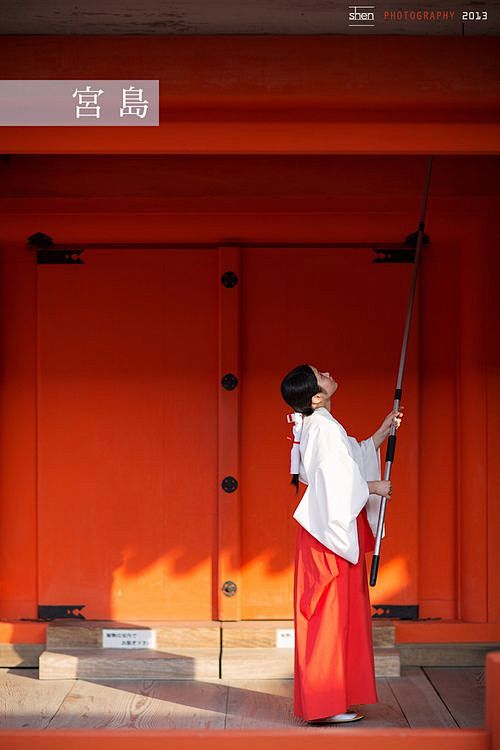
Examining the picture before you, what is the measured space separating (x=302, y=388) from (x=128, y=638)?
1781 mm

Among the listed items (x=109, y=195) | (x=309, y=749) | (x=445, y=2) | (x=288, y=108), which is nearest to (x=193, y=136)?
(x=288, y=108)

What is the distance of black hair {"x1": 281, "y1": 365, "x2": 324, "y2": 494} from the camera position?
4.42 metres

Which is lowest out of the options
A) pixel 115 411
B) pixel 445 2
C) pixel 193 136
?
pixel 115 411

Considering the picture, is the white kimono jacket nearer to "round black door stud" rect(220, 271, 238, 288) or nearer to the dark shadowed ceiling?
"round black door stud" rect(220, 271, 238, 288)

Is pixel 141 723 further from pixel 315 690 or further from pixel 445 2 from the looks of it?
pixel 445 2

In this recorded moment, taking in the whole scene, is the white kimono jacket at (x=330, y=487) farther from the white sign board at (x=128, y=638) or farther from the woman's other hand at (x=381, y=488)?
the white sign board at (x=128, y=638)

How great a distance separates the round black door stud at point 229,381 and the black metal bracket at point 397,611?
1.38 m

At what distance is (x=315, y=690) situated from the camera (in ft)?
14.2

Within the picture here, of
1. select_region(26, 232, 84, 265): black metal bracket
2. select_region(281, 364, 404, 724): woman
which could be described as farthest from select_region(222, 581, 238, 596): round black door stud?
select_region(26, 232, 84, 265): black metal bracket

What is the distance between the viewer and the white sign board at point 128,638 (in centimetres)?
527

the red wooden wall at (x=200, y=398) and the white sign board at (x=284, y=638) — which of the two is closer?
the white sign board at (x=284, y=638)

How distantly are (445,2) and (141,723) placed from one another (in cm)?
319

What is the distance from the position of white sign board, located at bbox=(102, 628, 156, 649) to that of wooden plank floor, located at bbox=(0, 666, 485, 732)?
22cm

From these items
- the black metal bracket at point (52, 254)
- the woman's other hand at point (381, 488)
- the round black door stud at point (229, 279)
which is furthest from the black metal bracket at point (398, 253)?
the black metal bracket at point (52, 254)
